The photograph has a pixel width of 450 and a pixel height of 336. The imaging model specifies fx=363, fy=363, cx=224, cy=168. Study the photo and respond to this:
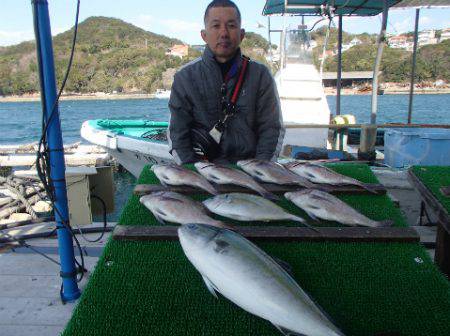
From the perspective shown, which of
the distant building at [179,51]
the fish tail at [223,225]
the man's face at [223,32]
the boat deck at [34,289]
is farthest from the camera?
the distant building at [179,51]

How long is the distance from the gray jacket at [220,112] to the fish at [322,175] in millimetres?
643

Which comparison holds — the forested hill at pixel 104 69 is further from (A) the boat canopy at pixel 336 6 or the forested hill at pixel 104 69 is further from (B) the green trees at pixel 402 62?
(A) the boat canopy at pixel 336 6

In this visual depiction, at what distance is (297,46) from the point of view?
11320 mm

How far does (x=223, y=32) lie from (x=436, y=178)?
2.15 metres

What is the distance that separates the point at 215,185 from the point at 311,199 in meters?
0.73

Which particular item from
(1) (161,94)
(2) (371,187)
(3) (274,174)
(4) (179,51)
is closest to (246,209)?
(3) (274,174)

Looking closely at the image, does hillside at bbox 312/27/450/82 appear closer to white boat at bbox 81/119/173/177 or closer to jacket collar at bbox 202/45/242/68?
white boat at bbox 81/119/173/177

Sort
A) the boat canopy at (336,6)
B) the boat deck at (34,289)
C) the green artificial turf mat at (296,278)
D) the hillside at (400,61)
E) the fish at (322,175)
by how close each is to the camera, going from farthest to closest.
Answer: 1. the hillside at (400,61)
2. the boat canopy at (336,6)
3. the fish at (322,175)
4. the boat deck at (34,289)
5. the green artificial turf mat at (296,278)

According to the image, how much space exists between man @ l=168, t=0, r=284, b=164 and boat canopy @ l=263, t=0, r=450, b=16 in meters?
6.82

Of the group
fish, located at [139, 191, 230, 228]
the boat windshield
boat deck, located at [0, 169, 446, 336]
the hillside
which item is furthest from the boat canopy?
the hillside

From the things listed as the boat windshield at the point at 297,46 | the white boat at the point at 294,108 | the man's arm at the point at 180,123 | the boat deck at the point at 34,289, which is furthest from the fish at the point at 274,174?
the boat windshield at the point at 297,46

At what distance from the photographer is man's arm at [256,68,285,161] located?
3504 mm

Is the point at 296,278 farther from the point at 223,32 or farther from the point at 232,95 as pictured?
the point at 223,32

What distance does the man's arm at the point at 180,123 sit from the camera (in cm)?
344
